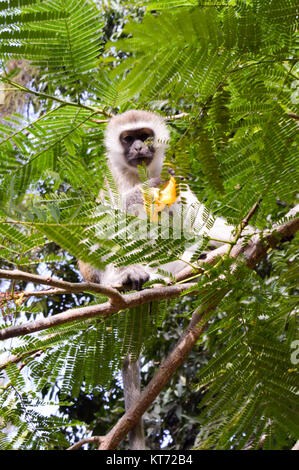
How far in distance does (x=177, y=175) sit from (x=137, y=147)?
2725 millimetres

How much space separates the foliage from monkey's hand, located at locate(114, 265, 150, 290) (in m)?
1.02

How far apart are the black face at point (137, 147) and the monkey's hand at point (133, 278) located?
1012 millimetres

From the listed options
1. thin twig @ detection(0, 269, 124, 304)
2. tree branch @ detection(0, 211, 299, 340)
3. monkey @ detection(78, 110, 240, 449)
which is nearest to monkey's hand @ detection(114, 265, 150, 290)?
monkey @ detection(78, 110, 240, 449)

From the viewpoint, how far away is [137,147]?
13.7ft

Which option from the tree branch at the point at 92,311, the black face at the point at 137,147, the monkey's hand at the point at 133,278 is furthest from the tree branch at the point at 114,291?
the black face at the point at 137,147

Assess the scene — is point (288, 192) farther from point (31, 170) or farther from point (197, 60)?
point (31, 170)

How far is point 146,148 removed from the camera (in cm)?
408

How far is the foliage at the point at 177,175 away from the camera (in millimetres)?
1161

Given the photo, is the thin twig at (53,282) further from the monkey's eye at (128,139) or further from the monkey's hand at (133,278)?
the monkey's eye at (128,139)

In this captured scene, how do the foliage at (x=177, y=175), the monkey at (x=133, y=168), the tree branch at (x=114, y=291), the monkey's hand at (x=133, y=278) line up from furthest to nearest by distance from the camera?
the monkey at (x=133, y=168), the monkey's hand at (x=133, y=278), the tree branch at (x=114, y=291), the foliage at (x=177, y=175)

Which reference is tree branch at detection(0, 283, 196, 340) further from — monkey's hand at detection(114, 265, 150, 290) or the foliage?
monkey's hand at detection(114, 265, 150, 290)

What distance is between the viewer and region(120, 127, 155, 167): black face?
406cm

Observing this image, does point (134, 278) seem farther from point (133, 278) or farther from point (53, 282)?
point (53, 282)

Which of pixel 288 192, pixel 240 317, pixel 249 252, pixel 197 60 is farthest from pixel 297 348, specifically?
pixel 197 60
